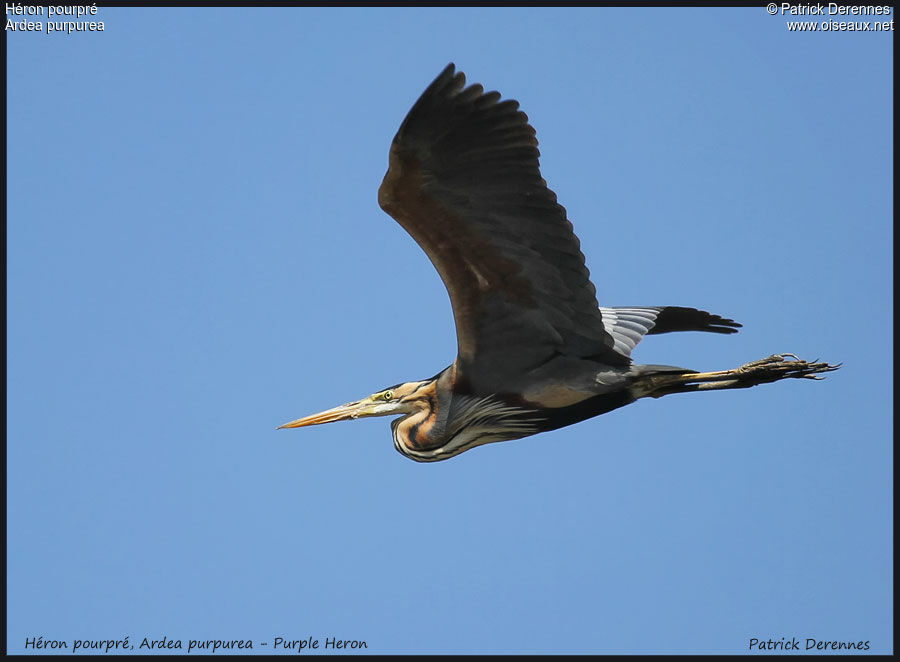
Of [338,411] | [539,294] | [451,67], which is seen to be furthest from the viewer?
[338,411]

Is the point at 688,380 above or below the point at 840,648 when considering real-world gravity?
above

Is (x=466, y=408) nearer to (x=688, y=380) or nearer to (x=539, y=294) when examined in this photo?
(x=539, y=294)

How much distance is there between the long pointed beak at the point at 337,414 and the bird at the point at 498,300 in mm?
28

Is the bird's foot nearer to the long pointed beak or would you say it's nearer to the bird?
the bird

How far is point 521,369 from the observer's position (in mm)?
7293

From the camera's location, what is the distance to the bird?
657 centimetres

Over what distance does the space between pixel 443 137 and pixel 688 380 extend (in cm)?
215

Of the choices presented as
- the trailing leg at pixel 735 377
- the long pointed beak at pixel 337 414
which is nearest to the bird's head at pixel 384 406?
the long pointed beak at pixel 337 414

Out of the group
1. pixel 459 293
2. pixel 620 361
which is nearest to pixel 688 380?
pixel 620 361

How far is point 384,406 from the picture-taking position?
26.1 feet

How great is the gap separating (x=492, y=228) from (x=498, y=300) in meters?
0.51

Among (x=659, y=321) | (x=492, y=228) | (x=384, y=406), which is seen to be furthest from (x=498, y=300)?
(x=659, y=321)

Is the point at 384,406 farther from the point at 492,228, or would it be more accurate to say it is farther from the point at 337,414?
the point at 492,228

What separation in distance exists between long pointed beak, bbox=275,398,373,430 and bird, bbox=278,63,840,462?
0.09 ft
